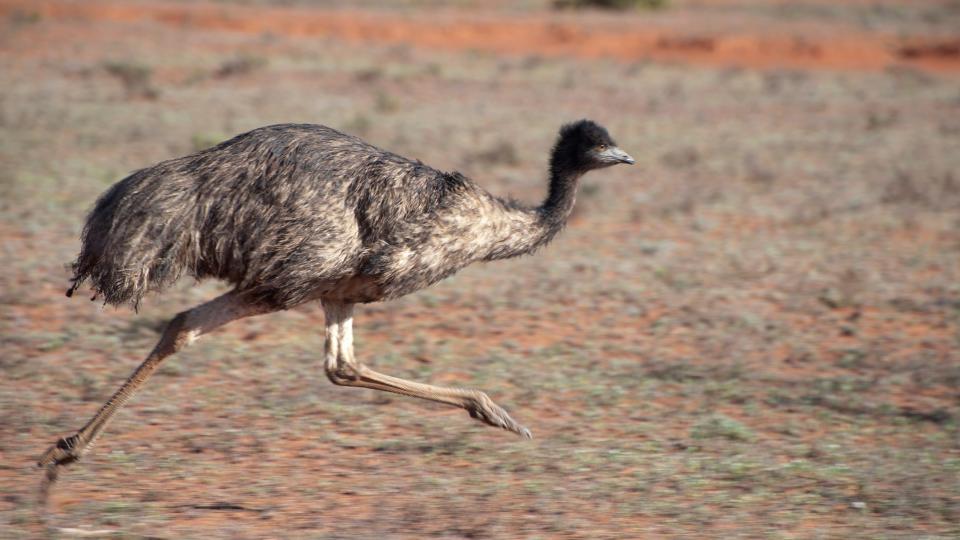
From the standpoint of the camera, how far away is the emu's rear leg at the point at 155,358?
5156mm

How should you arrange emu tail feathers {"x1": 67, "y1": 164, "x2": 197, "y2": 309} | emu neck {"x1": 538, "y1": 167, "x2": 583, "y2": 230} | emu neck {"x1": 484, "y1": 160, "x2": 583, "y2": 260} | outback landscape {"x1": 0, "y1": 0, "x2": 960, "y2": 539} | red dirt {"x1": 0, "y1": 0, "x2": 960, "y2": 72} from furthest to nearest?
1. red dirt {"x1": 0, "y1": 0, "x2": 960, "y2": 72}
2. emu neck {"x1": 538, "y1": 167, "x2": 583, "y2": 230}
3. emu neck {"x1": 484, "y1": 160, "x2": 583, "y2": 260}
4. outback landscape {"x1": 0, "y1": 0, "x2": 960, "y2": 539}
5. emu tail feathers {"x1": 67, "y1": 164, "x2": 197, "y2": 309}

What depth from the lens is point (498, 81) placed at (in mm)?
24328

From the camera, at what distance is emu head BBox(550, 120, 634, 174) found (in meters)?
5.98

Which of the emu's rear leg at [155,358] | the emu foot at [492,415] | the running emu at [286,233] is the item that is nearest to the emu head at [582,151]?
the running emu at [286,233]

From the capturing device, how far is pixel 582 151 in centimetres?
597

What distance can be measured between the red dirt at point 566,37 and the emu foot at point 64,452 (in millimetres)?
26342

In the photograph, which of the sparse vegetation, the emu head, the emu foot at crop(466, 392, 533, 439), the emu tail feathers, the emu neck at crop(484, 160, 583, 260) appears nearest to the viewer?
the emu tail feathers

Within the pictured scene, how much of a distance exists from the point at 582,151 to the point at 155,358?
86.7 inches

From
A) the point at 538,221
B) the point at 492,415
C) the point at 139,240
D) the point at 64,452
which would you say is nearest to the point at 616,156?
the point at 538,221

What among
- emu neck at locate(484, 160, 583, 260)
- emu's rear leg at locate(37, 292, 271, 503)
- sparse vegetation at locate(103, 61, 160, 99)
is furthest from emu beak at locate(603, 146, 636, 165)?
sparse vegetation at locate(103, 61, 160, 99)

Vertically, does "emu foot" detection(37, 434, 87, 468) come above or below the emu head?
below

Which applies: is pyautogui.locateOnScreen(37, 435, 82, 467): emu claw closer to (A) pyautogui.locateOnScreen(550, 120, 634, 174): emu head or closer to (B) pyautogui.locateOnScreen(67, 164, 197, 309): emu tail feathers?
(B) pyautogui.locateOnScreen(67, 164, 197, 309): emu tail feathers

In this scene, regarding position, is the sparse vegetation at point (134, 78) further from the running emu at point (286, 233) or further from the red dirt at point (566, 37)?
the running emu at point (286, 233)

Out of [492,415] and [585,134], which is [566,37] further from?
[492,415]
